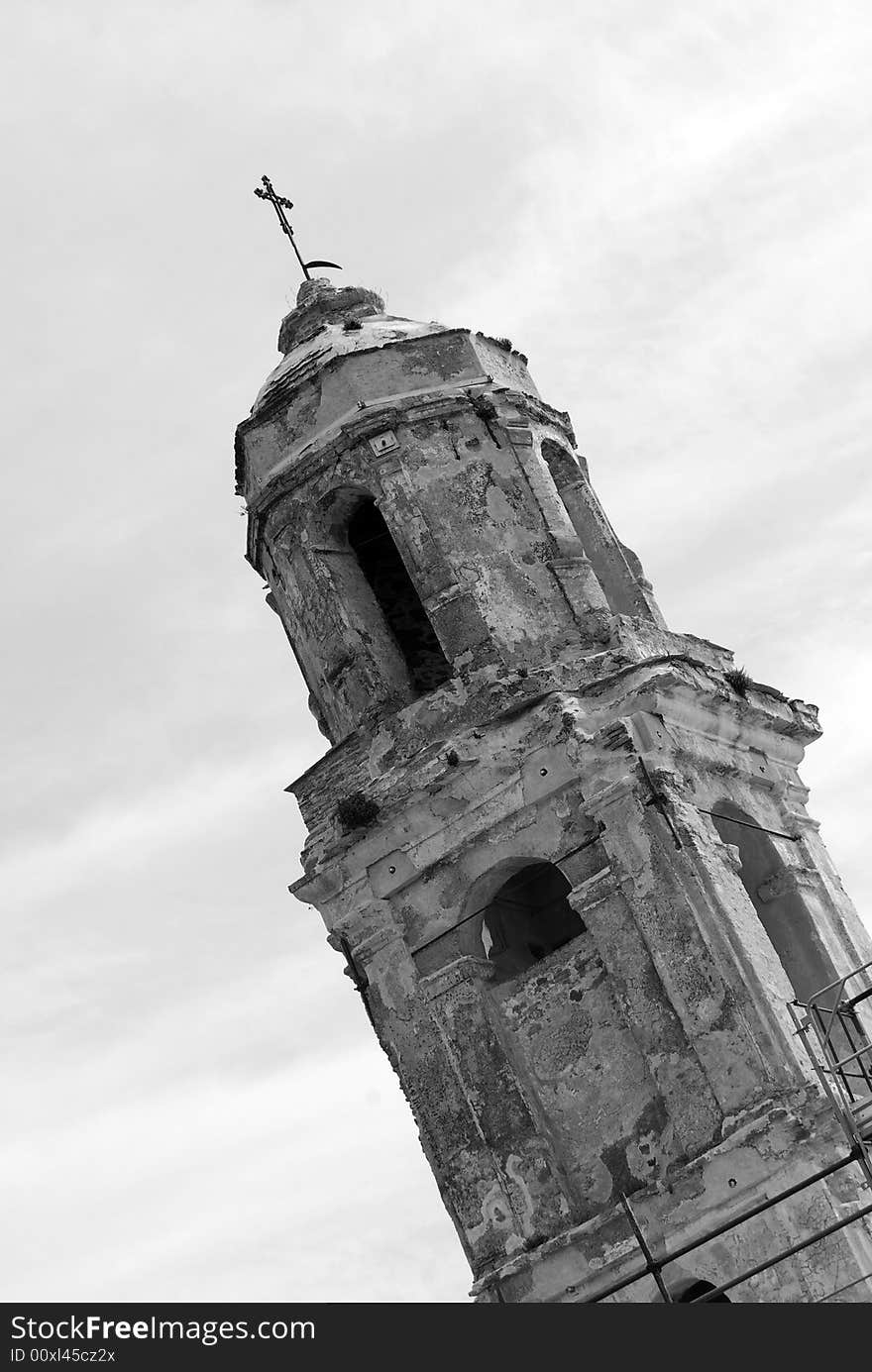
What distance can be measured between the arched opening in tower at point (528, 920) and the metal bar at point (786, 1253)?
9.09 feet

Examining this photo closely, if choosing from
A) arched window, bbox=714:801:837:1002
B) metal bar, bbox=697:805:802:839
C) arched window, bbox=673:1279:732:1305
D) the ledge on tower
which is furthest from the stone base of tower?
the ledge on tower

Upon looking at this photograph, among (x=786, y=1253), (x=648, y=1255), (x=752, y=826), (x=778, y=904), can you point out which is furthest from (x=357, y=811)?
(x=786, y=1253)

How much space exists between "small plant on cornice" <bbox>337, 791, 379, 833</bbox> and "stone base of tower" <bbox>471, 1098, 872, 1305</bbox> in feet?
10.6

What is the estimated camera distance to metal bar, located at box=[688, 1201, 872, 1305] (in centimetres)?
1196

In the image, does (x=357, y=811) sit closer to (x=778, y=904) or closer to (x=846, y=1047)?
(x=778, y=904)

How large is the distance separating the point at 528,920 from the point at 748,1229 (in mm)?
3202

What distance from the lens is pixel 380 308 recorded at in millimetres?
18547

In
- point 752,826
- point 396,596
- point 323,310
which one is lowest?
point 752,826

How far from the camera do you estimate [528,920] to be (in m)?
15.9

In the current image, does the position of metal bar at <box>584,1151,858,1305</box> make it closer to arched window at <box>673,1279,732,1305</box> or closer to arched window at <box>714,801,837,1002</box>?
arched window at <box>673,1279,732,1305</box>
